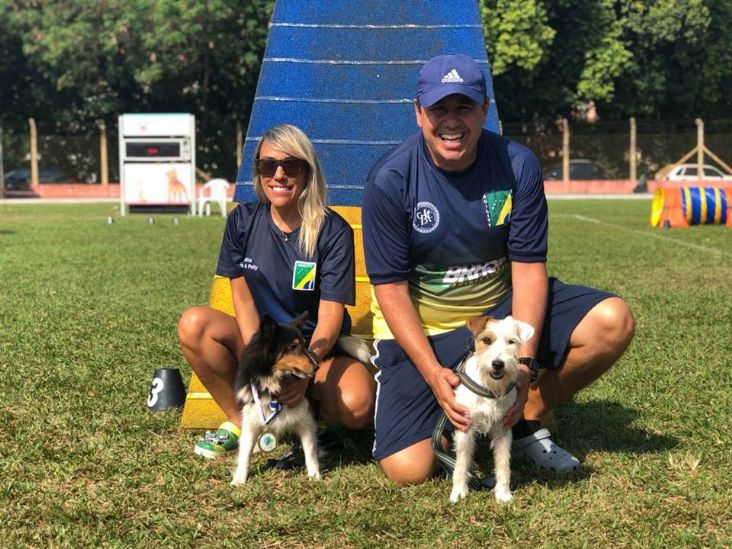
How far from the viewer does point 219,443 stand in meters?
4.43

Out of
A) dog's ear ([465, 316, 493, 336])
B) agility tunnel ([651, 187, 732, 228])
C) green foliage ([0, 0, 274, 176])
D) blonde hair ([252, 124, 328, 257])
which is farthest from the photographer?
green foliage ([0, 0, 274, 176])

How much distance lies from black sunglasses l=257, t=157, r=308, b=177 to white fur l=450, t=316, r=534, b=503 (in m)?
1.21

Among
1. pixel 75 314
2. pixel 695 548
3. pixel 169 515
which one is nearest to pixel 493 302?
pixel 695 548

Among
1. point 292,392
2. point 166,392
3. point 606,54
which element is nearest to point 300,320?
point 292,392

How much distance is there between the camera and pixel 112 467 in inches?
167

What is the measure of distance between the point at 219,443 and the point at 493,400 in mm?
1437

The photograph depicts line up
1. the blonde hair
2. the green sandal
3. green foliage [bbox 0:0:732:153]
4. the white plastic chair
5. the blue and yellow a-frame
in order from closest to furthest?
the blonde hair, the green sandal, the blue and yellow a-frame, the white plastic chair, green foliage [bbox 0:0:732:153]

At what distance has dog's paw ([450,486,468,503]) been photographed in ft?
12.5

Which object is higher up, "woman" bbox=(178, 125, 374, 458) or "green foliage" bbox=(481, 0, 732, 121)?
"green foliage" bbox=(481, 0, 732, 121)

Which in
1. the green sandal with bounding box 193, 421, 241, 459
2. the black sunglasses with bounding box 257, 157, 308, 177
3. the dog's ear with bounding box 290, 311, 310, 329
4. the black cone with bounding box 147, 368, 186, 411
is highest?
the black sunglasses with bounding box 257, 157, 308, 177

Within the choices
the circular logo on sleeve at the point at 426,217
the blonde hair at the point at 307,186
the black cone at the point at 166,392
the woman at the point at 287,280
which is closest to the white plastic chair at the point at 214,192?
the black cone at the point at 166,392

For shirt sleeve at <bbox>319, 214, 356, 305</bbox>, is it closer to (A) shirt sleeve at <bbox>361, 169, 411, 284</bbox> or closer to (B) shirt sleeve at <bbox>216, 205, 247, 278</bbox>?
(A) shirt sleeve at <bbox>361, 169, 411, 284</bbox>

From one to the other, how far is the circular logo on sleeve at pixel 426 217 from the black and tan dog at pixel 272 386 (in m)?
0.62

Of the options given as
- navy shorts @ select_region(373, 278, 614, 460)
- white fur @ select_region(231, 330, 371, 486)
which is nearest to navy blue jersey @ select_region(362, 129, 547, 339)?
navy shorts @ select_region(373, 278, 614, 460)
